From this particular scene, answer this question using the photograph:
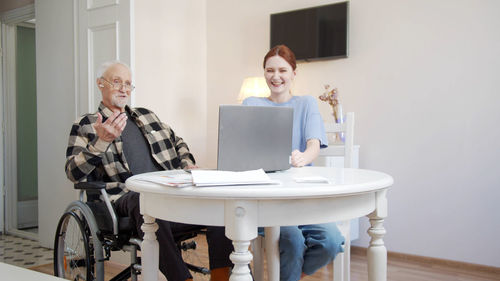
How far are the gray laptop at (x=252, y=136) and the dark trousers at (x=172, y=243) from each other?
0.48 m

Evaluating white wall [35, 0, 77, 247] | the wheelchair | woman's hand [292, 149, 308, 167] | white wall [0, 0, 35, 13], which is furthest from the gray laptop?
white wall [0, 0, 35, 13]

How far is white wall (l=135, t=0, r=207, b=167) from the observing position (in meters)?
3.33

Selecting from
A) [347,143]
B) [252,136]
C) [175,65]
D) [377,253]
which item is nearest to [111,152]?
[252,136]

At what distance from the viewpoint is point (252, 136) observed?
1.34 m

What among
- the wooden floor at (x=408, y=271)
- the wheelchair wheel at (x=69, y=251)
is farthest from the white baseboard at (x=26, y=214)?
the wheelchair wheel at (x=69, y=251)

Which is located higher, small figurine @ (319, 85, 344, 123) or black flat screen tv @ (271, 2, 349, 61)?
black flat screen tv @ (271, 2, 349, 61)

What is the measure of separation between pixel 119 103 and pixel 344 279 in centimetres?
139

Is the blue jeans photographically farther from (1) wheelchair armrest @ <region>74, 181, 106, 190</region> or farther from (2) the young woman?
(1) wheelchair armrest @ <region>74, 181, 106, 190</region>

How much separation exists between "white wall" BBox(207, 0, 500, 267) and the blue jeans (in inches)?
62.0

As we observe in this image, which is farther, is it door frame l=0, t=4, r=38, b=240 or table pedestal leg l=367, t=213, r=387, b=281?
door frame l=0, t=4, r=38, b=240

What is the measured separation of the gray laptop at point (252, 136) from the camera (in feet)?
4.24

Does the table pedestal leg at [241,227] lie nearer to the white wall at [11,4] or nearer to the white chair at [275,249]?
the white chair at [275,249]

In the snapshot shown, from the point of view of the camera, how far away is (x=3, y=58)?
13.3 feet

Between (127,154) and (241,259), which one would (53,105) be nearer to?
(127,154)
